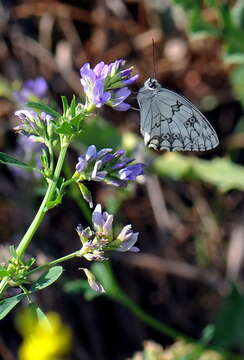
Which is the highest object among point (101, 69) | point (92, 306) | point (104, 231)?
point (101, 69)

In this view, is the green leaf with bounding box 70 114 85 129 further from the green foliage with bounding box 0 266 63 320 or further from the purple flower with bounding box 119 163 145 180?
the green foliage with bounding box 0 266 63 320

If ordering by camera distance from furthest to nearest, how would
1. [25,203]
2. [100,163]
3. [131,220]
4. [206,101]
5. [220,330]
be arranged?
[206,101] → [131,220] → [25,203] → [220,330] → [100,163]

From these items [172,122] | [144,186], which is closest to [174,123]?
[172,122]

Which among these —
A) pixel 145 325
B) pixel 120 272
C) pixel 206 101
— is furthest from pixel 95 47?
pixel 145 325

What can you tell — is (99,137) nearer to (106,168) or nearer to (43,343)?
(106,168)

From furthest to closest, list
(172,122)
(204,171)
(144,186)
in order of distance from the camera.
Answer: (144,186)
(204,171)
(172,122)

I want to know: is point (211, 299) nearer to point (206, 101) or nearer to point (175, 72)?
point (206, 101)

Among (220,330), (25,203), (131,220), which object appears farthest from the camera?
(131,220)

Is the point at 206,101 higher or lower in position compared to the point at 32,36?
lower
